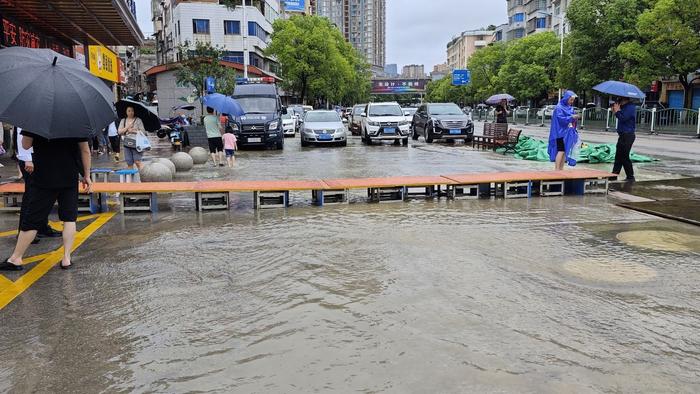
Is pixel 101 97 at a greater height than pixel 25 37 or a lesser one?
lesser

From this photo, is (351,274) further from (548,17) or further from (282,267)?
(548,17)

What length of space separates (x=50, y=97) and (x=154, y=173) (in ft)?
19.0

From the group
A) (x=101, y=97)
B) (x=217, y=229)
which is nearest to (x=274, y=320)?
(x=101, y=97)

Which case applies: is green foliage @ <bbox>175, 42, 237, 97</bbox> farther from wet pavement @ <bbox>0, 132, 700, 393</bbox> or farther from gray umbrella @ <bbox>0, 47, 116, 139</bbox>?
gray umbrella @ <bbox>0, 47, 116, 139</bbox>

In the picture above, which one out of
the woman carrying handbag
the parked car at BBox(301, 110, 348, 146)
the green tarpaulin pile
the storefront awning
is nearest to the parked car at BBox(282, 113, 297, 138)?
the parked car at BBox(301, 110, 348, 146)

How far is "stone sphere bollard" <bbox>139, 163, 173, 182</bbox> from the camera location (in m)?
11.4

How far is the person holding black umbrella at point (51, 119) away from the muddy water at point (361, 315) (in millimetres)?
645

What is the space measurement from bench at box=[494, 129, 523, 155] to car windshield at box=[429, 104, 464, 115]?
599cm

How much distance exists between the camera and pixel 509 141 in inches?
799

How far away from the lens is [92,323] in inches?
185

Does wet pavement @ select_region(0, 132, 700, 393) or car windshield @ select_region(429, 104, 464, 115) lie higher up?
car windshield @ select_region(429, 104, 464, 115)

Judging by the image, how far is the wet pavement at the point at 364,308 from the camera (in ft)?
12.4

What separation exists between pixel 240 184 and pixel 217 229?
1.83 metres

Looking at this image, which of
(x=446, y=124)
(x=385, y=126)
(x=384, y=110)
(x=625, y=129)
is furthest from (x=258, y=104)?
(x=625, y=129)
